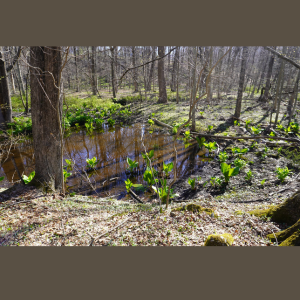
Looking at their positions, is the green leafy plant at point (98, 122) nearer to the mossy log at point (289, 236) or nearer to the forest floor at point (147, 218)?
the forest floor at point (147, 218)

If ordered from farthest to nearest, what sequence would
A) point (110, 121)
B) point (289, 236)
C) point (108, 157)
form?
point (110, 121) → point (108, 157) → point (289, 236)

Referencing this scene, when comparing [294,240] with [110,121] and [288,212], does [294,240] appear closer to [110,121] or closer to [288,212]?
[288,212]

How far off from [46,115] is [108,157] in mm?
3830

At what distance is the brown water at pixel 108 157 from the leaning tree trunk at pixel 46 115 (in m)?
0.68

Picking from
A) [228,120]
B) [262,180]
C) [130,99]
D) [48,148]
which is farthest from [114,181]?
[130,99]

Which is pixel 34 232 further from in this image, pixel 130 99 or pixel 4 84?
pixel 130 99

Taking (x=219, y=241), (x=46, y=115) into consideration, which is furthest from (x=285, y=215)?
(x=46, y=115)

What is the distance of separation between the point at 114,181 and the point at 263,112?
1210 centimetres

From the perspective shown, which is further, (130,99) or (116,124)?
(130,99)

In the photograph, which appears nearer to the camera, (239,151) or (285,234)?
(285,234)

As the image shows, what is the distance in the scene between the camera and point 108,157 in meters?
7.44

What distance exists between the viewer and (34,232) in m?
2.68

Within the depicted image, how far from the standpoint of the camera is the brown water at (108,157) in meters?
5.54

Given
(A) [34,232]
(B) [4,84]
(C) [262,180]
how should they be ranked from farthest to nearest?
(B) [4,84] → (C) [262,180] → (A) [34,232]
